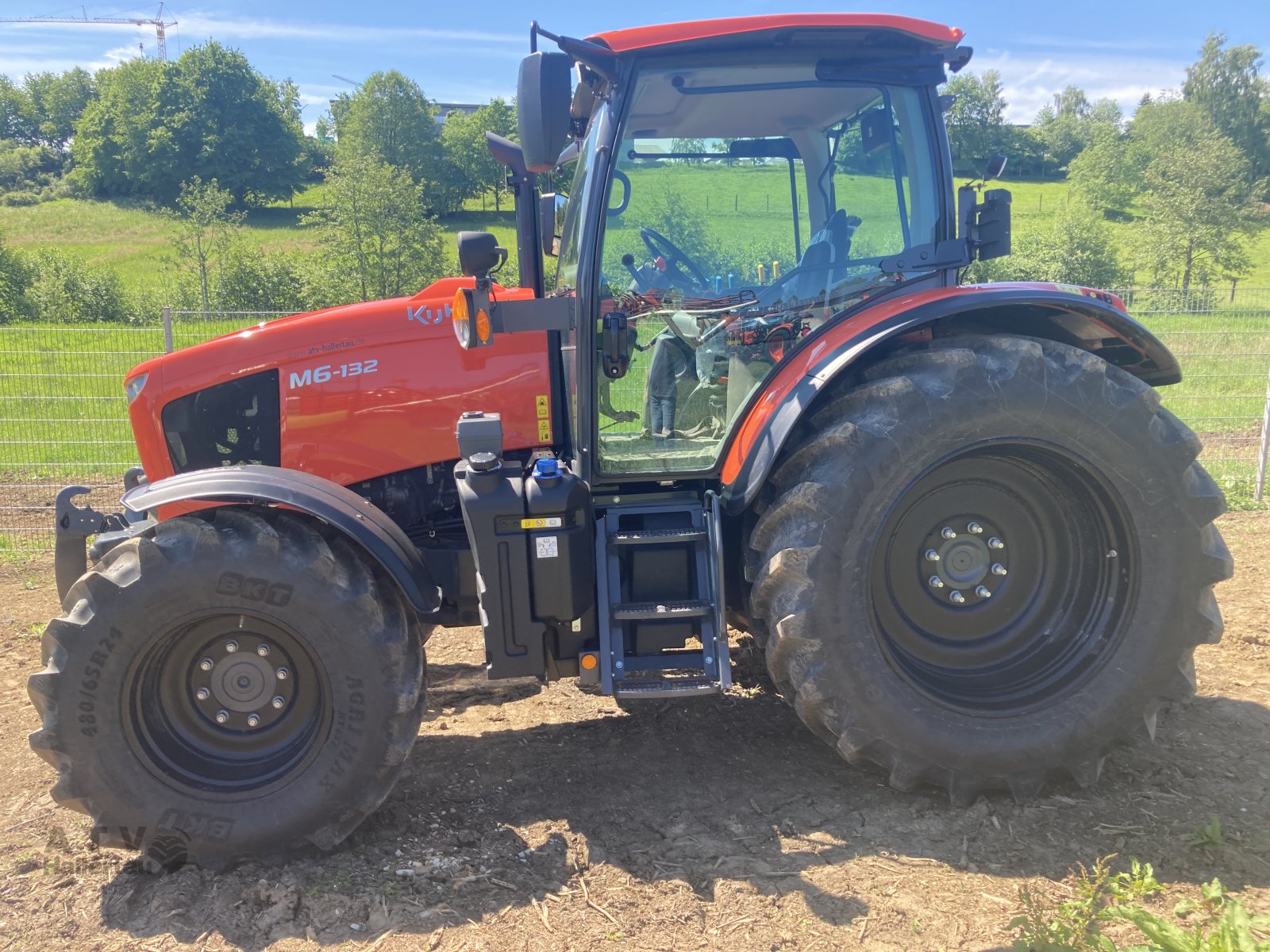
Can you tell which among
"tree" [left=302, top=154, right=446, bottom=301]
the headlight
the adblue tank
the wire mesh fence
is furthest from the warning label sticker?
"tree" [left=302, top=154, right=446, bottom=301]

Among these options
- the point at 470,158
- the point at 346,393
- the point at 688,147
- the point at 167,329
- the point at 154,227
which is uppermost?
the point at 470,158

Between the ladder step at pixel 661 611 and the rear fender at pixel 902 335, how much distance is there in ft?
1.28

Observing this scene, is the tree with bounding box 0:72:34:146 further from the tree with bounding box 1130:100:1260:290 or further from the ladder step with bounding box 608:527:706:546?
the ladder step with bounding box 608:527:706:546

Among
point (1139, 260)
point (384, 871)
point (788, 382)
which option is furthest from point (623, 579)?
point (1139, 260)

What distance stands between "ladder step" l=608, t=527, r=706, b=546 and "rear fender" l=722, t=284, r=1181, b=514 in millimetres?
168

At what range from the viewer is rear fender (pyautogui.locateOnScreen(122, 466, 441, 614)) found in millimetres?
3074

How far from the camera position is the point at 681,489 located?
369 centimetres

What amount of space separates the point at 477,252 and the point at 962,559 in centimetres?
224

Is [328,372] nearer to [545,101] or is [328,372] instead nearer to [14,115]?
[545,101]

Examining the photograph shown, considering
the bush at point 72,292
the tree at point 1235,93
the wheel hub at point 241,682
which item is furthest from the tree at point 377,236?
the tree at point 1235,93

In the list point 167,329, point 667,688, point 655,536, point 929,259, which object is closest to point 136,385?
point 655,536

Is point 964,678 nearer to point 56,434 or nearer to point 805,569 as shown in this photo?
point 805,569

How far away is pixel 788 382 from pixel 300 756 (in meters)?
2.26

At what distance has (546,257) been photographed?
4.70m
